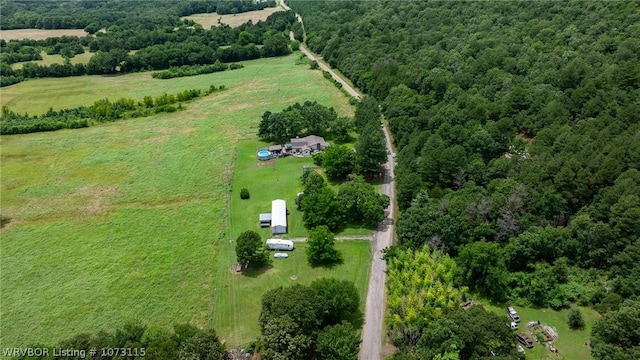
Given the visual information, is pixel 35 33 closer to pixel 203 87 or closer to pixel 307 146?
pixel 203 87

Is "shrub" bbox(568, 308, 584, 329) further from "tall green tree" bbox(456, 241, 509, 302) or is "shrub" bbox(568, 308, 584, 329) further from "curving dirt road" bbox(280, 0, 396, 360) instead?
"curving dirt road" bbox(280, 0, 396, 360)

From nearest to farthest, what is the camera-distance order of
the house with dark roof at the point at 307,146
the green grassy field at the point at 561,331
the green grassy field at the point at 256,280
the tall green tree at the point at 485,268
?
1. the green grassy field at the point at 561,331
2. the green grassy field at the point at 256,280
3. the tall green tree at the point at 485,268
4. the house with dark roof at the point at 307,146

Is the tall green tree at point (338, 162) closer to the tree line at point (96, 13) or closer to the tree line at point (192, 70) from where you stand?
the tree line at point (192, 70)

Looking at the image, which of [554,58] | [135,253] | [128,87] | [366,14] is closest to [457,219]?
[135,253]

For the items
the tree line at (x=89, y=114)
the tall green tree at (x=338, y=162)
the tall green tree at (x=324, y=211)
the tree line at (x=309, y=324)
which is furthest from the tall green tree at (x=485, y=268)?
the tree line at (x=89, y=114)

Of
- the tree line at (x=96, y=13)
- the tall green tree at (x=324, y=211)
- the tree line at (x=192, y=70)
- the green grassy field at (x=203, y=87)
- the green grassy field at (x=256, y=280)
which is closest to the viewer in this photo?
the green grassy field at (x=256, y=280)

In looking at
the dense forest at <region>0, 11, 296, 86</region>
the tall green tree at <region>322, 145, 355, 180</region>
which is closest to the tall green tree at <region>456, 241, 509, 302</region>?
the tall green tree at <region>322, 145, 355, 180</region>
